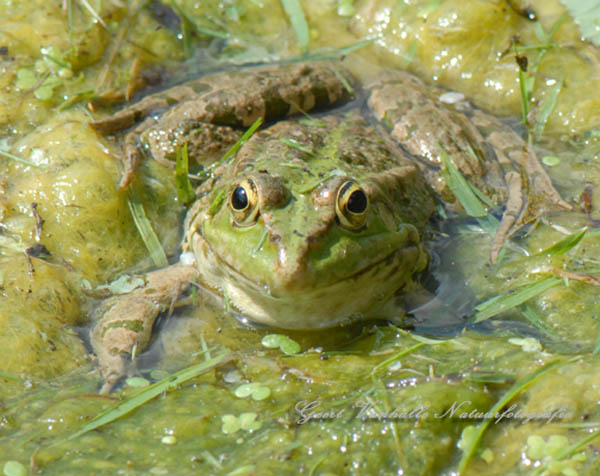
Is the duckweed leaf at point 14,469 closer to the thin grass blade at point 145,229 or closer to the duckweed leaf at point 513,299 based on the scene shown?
the thin grass blade at point 145,229

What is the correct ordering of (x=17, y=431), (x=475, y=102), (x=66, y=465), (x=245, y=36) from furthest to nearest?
(x=245, y=36) → (x=475, y=102) → (x=17, y=431) → (x=66, y=465)

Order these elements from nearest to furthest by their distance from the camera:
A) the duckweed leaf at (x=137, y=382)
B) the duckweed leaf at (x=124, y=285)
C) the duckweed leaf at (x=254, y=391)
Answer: the duckweed leaf at (x=254, y=391) → the duckweed leaf at (x=137, y=382) → the duckweed leaf at (x=124, y=285)

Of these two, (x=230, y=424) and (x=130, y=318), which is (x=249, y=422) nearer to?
(x=230, y=424)

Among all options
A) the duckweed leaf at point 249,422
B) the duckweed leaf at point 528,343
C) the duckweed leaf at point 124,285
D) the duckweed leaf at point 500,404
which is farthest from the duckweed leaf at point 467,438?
the duckweed leaf at point 124,285

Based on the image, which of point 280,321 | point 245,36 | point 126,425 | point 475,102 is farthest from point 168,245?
point 475,102

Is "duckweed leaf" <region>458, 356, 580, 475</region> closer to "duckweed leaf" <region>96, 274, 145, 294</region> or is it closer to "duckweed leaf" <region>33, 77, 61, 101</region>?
"duckweed leaf" <region>96, 274, 145, 294</region>

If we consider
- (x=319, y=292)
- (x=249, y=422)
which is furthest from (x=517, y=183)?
(x=249, y=422)

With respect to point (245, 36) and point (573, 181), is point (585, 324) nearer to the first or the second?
point (573, 181)
